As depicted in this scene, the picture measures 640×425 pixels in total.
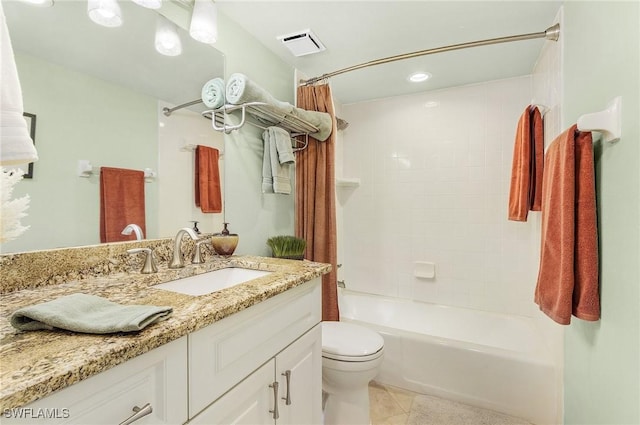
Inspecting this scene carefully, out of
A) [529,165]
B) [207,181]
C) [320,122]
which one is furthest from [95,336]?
[529,165]

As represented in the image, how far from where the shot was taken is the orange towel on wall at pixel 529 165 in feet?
5.96

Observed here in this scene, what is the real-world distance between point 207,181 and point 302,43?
1024 millimetres

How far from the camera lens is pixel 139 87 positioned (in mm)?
1180

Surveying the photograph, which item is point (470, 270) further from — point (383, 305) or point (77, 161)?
point (77, 161)

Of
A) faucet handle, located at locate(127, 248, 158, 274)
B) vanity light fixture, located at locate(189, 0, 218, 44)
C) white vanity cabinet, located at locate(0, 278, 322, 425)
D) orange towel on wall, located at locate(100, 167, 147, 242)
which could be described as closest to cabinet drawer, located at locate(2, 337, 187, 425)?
white vanity cabinet, located at locate(0, 278, 322, 425)

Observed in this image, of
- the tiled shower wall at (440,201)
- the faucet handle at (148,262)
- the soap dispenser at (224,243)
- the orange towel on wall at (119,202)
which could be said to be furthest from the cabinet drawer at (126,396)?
the tiled shower wall at (440,201)

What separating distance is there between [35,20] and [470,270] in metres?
2.84

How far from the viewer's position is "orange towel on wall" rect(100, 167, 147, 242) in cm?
107

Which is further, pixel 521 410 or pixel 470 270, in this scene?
pixel 470 270

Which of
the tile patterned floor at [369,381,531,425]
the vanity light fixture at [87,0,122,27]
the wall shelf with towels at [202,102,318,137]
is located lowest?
the tile patterned floor at [369,381,531,425]

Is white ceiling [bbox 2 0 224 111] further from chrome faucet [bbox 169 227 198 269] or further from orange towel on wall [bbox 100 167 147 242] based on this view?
chrome faucet [bbox 169 227 198 269]

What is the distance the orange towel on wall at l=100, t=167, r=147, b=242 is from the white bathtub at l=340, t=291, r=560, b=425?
63.2 inches

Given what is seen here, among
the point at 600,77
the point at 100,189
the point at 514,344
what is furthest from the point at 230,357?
the point at 514,344

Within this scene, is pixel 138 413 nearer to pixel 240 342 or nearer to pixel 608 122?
pixel 240 342
